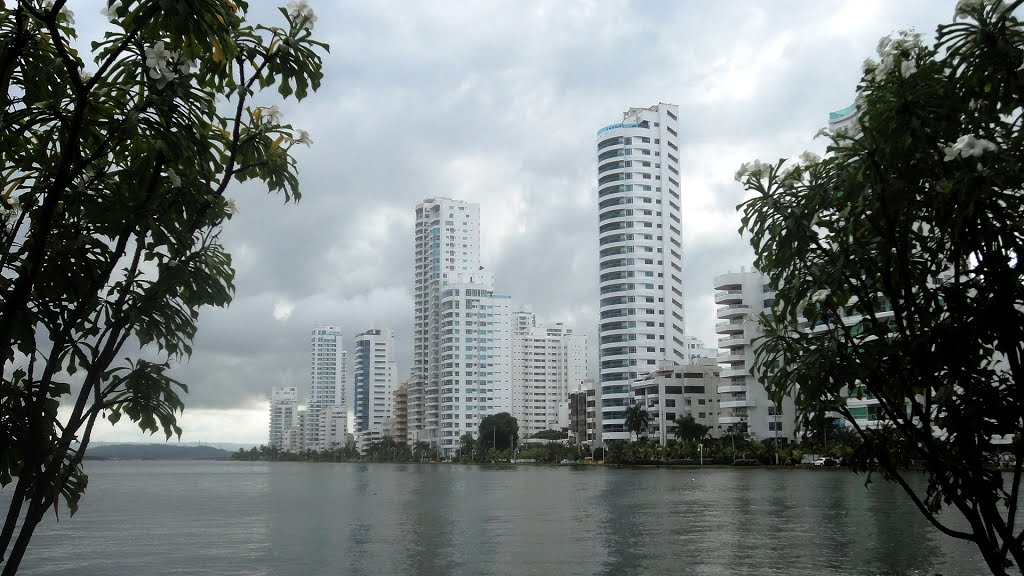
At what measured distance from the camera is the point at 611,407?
11931 centimetres

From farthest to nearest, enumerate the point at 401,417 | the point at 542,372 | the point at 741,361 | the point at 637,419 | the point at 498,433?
the point at 542,372 → the point at 401,417 → the point at 498,433 → the point at 637,419 → the point at 741,361

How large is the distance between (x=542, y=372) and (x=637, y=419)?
82.4 metres

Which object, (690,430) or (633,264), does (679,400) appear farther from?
(633,264)

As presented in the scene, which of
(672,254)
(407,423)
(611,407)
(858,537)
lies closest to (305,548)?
(858,537)

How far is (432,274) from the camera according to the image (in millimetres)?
171500

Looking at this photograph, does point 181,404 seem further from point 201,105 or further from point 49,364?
point 201,105

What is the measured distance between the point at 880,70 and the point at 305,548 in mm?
26402

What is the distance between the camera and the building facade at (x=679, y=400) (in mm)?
108812

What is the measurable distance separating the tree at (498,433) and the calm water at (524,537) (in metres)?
91.0

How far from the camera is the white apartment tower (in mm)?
166125

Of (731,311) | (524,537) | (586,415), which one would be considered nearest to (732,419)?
(731,311)

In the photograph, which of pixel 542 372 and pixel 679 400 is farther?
pixel 542 372

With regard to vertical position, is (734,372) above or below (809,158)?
above

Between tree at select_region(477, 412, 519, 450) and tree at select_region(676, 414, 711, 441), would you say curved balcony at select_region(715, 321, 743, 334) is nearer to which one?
tree at select_region(676, 414, 711, 441)
